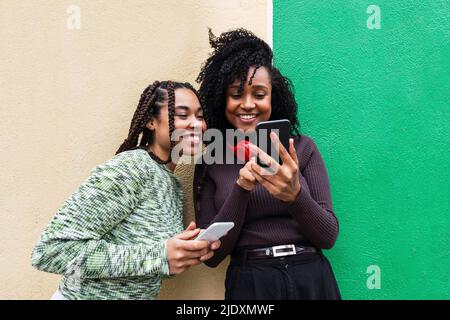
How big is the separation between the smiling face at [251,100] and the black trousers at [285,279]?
578 millimetres

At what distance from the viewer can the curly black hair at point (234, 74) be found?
1.85 metres

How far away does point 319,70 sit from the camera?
2197mm

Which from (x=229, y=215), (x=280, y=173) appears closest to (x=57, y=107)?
(x=229, y=215)

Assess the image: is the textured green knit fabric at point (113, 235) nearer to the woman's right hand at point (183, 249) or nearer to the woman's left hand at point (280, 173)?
the woman's right hand at point (183, 249)

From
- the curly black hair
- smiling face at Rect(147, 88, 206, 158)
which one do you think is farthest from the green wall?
smiling face at Rect(147, 88, 206, 158)

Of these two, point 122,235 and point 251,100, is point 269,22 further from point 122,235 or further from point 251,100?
point 122,235

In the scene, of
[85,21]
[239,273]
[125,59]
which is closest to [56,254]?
[239,273]

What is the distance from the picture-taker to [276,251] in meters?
1.65

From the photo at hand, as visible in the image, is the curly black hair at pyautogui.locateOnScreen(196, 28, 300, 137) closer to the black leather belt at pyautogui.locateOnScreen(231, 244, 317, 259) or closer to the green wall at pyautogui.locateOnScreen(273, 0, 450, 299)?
the green wall at pyautogui.locateOnScreen(273, 0, 450, 299)

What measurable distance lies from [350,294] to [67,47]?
1905 mm

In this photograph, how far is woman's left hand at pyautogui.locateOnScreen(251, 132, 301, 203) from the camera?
4.78 feet

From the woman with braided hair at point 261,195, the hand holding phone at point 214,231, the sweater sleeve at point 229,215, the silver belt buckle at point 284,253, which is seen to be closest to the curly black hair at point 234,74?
the woman with braided hair at point 261,195

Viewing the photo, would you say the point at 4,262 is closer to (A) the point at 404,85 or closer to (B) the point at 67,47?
(B) the point at 67,47
